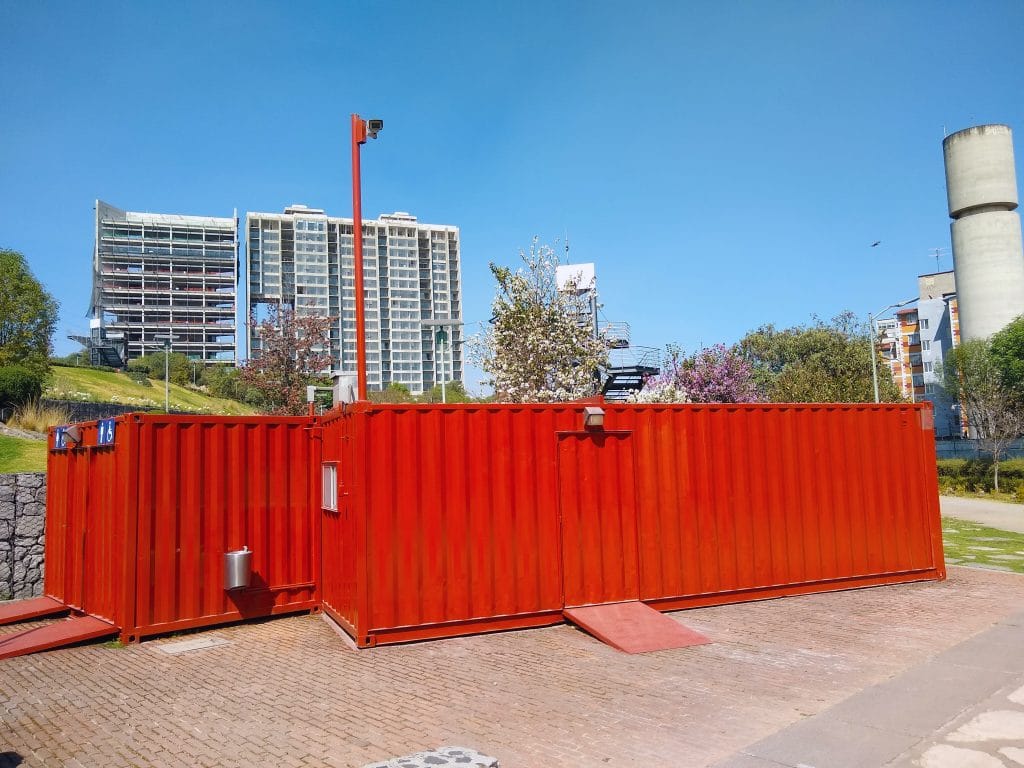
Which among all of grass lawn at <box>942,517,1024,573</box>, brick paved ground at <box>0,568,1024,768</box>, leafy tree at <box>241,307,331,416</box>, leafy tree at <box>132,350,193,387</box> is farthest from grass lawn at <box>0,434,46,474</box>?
leafy tree at <box>132,350,193,387</box>

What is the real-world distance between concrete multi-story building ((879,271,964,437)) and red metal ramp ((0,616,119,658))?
224ft

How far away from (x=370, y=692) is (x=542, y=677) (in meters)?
1.58

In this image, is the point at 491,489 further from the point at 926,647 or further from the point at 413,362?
the point at 413,362

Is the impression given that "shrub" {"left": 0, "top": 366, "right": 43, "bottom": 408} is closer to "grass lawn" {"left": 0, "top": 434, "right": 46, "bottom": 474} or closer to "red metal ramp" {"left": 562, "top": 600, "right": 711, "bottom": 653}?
"grass lawn" {"left": 0, "top": 434, "right": 46, "bottom": 474}

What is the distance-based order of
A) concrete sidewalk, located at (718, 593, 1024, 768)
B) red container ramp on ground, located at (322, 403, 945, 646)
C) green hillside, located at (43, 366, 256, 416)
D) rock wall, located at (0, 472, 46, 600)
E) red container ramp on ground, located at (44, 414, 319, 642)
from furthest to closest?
green hillside, located at (43, 366, 256, 416)
rock wall, located at (0, 472, 46, 600)
red container ramp on ground, located at (44, 414, 319, 642)
red container ramp on ground, located at (322, 403, 945, 646)
concrete sidewalk, located at (718, 593, 1024, 768)

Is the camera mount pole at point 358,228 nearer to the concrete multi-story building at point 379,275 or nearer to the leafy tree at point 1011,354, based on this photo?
the leafy tree at point 1011,354

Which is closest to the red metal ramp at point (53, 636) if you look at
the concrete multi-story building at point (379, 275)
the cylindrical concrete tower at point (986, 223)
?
the cylindrical concrete tower at point (986, 223)

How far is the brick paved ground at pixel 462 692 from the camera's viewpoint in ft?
16.9

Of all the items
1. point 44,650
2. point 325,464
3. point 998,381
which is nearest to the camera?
point 44,650

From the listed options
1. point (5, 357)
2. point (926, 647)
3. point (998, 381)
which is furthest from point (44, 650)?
point (998, 381)

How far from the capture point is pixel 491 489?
345 inches

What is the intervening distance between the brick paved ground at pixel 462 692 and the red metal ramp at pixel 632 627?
17 cm

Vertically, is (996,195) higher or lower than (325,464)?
higher

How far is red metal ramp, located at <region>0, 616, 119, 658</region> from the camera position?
8.12 m
